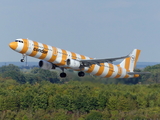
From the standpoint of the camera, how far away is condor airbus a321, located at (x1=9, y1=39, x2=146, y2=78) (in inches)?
2082

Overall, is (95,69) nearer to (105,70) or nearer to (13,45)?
(105,70)

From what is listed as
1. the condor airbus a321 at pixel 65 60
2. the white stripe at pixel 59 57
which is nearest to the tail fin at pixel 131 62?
the condor airbus a321 at pixel 65 60

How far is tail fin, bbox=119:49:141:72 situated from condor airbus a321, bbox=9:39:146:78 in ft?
4.92

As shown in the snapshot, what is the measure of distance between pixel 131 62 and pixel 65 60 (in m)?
18.9

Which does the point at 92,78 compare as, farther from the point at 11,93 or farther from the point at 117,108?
the point at 11,93

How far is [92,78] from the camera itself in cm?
6844

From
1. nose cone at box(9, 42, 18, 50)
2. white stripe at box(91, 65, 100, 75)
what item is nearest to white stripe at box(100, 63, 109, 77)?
white stripe at box(91, 65, 100, 75)

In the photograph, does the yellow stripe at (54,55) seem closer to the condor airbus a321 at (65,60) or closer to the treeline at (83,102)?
the condor airbus a321 at (65,60)

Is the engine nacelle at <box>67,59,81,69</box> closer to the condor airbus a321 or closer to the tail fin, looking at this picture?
the condor airbus a321

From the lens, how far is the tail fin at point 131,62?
7031 cm

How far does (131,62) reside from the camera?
72.1 meters

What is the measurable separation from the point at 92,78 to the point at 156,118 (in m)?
23.3

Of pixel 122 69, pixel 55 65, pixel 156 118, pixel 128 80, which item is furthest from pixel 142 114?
pixel 55 65

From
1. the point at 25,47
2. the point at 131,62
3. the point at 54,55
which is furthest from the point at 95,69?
the point at 25,47
